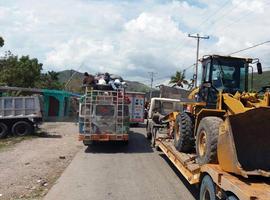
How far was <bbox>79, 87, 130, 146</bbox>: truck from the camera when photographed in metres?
18.4

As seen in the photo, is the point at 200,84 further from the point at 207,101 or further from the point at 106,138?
the point at 106,138

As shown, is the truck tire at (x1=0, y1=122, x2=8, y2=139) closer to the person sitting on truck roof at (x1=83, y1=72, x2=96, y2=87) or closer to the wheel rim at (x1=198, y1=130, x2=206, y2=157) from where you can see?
the person sitting on truck roof at (x1=83, y1=72, x2=96, y2=87)

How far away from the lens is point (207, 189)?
785cm

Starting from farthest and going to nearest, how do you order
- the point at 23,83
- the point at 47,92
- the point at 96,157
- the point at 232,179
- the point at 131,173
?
the point at 23,83
the point at 47,92
the point at 96,157
the point at 131,173
the point at 232,179

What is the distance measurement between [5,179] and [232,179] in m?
7.31

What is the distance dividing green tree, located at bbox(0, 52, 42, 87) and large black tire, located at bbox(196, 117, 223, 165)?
1565 inches

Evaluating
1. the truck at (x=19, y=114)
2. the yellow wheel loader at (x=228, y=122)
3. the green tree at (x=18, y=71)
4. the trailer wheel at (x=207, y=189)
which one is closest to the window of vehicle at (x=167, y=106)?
the truck at (x=19, y=114)

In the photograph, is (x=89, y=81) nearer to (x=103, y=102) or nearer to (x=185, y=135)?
(x=103, y=102)

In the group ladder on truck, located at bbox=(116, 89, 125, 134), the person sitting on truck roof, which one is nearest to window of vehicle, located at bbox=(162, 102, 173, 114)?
the person sitting on truck roof

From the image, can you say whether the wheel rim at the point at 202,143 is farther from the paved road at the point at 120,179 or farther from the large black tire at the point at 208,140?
the paved road at the point at 120,179

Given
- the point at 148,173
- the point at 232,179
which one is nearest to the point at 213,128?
the point at 232,179

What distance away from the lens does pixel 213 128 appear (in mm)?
9117

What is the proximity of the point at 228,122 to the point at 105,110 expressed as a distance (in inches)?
454

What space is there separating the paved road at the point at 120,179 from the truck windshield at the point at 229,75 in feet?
9.07
